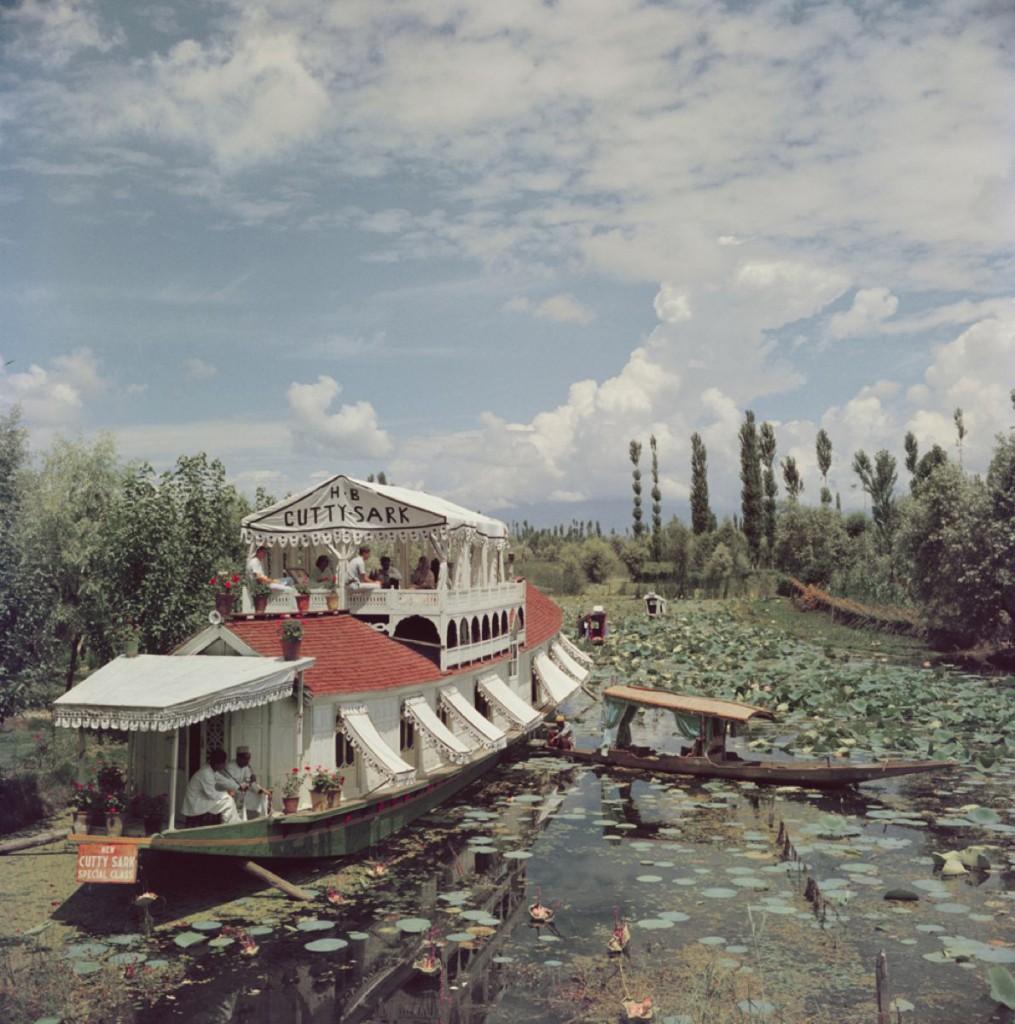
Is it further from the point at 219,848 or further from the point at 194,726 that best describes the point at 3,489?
the point at 219,848

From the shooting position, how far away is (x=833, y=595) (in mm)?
77438

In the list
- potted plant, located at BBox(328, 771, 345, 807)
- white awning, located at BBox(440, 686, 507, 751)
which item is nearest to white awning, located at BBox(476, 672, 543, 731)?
white awning, located at BBox(440, 686, 507, 751)

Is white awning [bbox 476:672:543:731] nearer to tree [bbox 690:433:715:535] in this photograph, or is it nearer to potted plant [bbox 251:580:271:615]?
potted plant [bbox 251:580:271:615]

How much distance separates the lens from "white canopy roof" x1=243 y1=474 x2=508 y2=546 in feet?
76.8

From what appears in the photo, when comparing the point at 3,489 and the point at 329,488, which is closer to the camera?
the point at 3,489

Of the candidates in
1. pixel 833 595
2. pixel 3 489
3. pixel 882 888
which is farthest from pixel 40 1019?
pixel 833 595

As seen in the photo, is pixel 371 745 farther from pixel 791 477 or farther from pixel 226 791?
pixel 791 477

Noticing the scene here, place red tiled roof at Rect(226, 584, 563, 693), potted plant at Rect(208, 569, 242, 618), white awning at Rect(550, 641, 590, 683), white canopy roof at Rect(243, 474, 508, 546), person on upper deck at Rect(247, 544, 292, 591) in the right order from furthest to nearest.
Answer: white awning at Rect(550, 641, 590, 683)
white canopy roof at Rect(243, 474, 508, 546)
person on upper deck at Rect(247, 544, 292, 591)
potted plant at Rect(208, 569, 242, 618)
red tiled roof at Rect(226, 584, 563, 693)

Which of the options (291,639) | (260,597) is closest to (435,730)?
(291,639)

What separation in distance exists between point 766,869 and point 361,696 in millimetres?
9043

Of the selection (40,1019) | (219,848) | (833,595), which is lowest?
(40,1019)

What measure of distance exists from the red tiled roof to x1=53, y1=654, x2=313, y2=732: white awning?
3.65 feet

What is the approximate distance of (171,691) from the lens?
621 inches

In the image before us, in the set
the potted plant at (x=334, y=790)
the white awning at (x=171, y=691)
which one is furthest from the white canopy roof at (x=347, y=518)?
the potted plant at (x=334, y=790)
